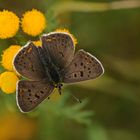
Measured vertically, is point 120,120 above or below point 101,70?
below

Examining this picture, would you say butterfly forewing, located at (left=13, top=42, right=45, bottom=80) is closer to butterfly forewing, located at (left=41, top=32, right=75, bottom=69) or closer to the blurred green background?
butterfly forewing, located at (left=41, top=32, right=75, bottom=69)

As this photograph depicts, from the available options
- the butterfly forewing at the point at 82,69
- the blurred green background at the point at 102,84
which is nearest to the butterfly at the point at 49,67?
the butterfly forewing at the point at 82,69

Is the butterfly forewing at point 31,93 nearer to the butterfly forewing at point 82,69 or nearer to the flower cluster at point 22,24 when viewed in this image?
the butterfly forewing at point 82,69

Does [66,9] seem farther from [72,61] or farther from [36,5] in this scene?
[72,61]

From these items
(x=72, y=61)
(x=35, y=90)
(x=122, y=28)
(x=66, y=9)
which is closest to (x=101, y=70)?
(x=72, y=61)

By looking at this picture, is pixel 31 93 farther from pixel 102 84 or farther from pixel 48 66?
pixel 102 84

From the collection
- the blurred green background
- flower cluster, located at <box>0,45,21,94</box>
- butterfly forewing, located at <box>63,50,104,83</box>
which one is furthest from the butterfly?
the blurred green background
